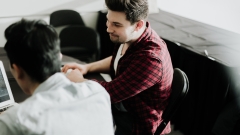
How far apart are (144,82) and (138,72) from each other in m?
0.06

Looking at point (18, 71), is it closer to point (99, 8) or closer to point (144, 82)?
point (144, 82)

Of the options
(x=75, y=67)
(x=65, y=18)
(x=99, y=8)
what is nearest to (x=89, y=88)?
(x=75, y=67)

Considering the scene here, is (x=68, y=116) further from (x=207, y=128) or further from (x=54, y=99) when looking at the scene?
(x=207, y=128)

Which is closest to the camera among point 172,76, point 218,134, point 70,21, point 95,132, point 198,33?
point 95,132

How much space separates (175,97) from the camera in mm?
1263

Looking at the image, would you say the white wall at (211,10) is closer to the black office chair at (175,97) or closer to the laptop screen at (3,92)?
the black office chair at (175,97)

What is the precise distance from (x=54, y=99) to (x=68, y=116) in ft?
0.20

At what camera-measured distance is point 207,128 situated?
2105 mm

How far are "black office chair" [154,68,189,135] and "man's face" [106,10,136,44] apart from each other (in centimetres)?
33

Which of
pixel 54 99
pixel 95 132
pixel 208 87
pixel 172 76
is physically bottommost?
pixel 208 87

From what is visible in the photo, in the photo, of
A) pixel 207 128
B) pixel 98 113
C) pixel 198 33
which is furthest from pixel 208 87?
pixel 98 113

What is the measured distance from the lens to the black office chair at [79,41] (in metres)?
2.82

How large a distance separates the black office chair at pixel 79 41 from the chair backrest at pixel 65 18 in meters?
0.22

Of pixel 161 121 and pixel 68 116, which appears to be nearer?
pixel 68 116
